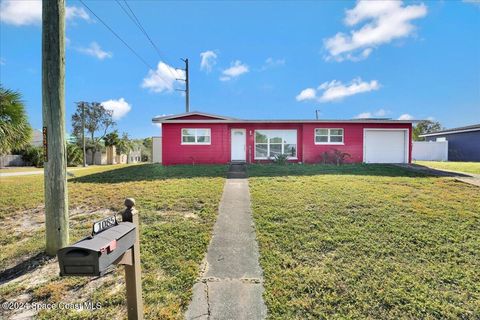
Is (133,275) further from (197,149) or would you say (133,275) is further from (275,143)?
(275,143)

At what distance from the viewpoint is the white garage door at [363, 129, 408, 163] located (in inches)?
612

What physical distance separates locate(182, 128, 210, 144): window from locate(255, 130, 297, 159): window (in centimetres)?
300

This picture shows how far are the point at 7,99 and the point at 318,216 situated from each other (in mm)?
8075

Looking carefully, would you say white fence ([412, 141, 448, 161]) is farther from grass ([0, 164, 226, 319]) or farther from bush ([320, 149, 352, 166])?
grass ([0, 164, 226, 319])

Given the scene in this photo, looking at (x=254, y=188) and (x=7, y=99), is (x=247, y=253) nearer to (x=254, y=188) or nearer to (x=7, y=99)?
(x=254, y=188)

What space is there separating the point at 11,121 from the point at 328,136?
14309 mm

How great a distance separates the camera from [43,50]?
3.64 m

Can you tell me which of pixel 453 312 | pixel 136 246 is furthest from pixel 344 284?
pixel 136 246

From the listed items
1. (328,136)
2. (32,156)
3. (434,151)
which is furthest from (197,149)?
(434,151)

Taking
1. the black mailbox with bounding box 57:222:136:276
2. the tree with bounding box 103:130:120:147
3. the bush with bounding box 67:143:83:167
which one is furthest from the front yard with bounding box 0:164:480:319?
the tree with bounding box 103:130:120:147

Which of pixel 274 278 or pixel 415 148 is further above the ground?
pixel 415 148

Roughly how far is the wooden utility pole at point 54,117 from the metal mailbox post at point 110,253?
7.54 ft

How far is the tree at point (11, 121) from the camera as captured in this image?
6477 mm

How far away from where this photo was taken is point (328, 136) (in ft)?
50.8
